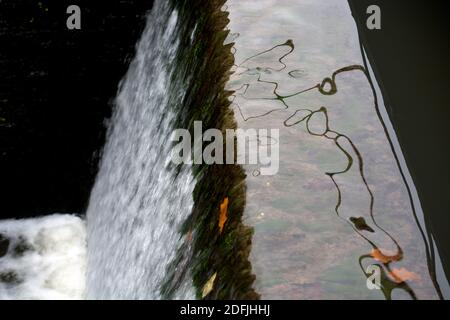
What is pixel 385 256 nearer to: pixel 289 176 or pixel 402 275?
pixel 402 275

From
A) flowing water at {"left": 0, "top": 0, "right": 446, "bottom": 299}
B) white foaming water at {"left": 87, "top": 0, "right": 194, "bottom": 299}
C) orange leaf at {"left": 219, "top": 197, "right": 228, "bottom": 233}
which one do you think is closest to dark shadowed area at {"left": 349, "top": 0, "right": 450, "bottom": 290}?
flowing water at {"left": 0, "top": 0, "right": 446, "bottom": 299}

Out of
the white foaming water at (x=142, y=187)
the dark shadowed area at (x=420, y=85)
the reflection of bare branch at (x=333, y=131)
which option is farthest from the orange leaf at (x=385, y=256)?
the white foaming water at (x=142, y=187)

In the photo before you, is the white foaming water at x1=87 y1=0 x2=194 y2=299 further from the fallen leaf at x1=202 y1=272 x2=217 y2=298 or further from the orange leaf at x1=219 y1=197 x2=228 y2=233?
the orange leaf at x1=219 y1=197 x2=228 y2=233

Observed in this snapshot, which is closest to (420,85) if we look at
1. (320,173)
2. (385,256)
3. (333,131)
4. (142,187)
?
(333,131)

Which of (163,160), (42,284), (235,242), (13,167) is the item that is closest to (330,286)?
(235,242)

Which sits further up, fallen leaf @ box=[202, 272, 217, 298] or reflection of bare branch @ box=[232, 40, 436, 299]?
reflection of bare branch @ box=[232, 40, 436, 299]
